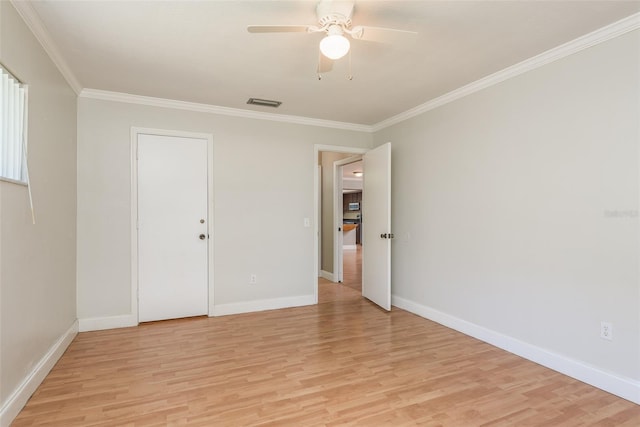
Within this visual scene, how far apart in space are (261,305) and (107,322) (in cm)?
166

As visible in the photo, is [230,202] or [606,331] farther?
[230,202]

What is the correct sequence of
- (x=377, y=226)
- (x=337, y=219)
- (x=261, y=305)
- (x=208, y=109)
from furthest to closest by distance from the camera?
1. (x=337, y=219)
2. (x=377, y=226)
3. (x=261, y=305)
4. (x=208, y=109)

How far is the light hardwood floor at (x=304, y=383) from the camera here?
78.0 inches

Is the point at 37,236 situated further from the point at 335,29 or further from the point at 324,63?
the point at 335,29

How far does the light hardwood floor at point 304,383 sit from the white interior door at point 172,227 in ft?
1.34

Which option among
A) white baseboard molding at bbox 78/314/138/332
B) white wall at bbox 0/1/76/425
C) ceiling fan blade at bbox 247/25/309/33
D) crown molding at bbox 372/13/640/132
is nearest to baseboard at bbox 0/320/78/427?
white wall at bbox 0/1/76/425

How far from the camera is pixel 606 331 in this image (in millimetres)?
2305

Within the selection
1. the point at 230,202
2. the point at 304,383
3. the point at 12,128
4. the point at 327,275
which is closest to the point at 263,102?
the point at 230,202

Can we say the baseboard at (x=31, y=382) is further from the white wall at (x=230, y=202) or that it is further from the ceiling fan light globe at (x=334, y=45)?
the ceiling fan light globe at (x=334, y=45)

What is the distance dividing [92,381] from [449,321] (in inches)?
129

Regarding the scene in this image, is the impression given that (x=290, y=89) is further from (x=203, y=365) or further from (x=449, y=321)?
(x=449, y=321)

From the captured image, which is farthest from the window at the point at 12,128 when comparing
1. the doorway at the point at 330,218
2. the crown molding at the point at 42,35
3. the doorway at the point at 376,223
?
the doorway at the point at 330,218

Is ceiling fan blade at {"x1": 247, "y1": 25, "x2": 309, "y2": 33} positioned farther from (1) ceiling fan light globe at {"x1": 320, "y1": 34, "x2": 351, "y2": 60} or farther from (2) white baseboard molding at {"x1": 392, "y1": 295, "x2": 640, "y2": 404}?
(2) white baseboard molding at {"x1": 392, "y1": 295, "x2": 640, "y2": 404}

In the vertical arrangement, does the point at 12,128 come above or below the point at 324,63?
below
